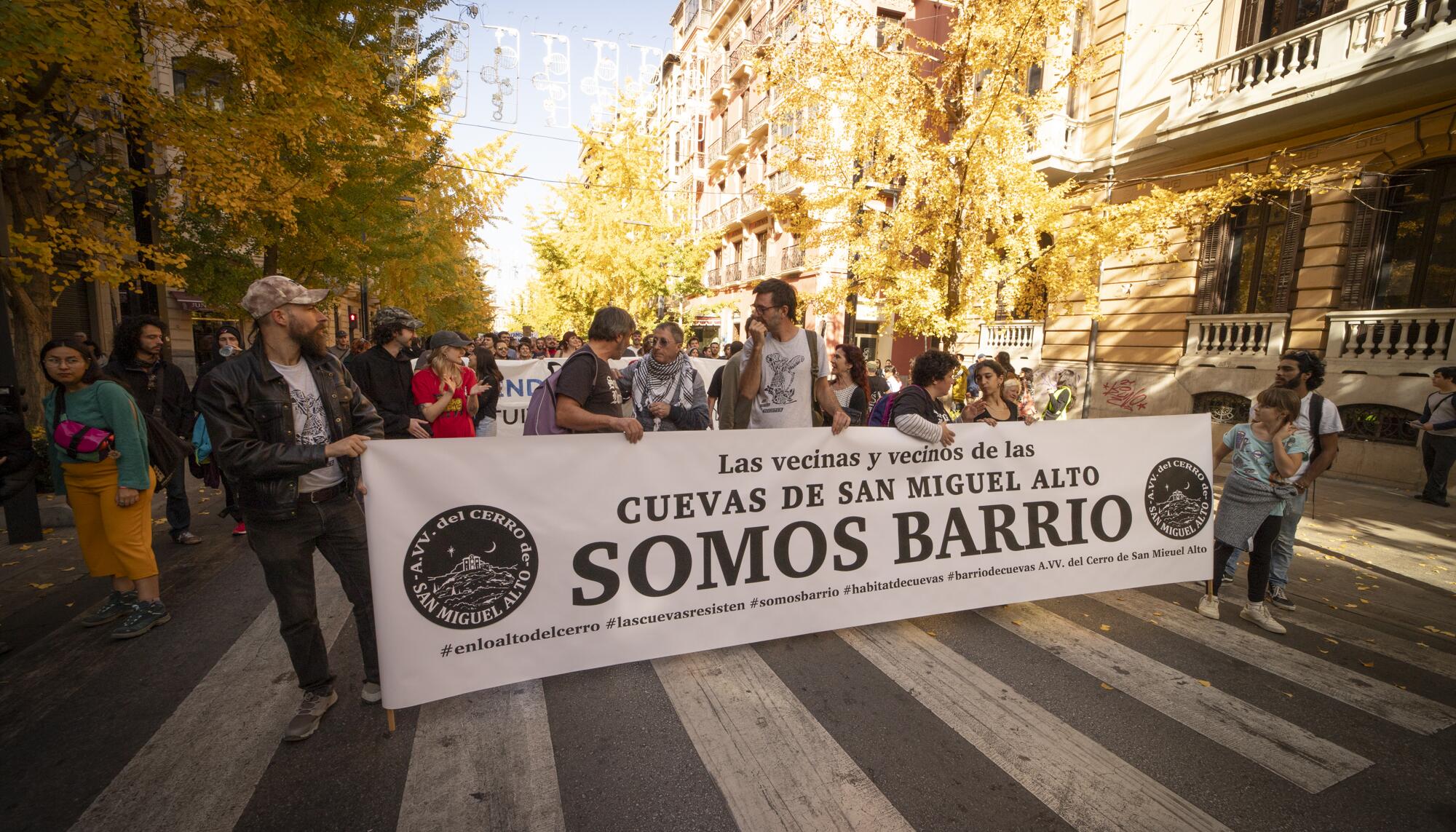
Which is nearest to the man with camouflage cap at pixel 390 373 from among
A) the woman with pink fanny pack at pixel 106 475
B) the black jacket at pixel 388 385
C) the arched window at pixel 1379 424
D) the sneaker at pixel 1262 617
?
the black jacket at pixel 388 385

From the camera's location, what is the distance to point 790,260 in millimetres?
27000

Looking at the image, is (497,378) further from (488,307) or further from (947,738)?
(488,307)

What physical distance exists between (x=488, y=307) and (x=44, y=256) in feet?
112

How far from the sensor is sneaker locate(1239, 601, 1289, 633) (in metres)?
4.25

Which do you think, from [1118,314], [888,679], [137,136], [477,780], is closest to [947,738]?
[888,679]

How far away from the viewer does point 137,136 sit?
7.28 metres

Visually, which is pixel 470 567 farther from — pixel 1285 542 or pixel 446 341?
pixel 1285 542

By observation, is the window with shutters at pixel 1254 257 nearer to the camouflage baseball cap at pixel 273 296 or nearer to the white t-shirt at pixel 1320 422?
the white t-shirt at pixel 1320 422

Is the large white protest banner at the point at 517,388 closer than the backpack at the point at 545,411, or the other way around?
the backpack at the point at 545,411

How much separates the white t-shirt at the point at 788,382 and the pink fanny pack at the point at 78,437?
4184 mm

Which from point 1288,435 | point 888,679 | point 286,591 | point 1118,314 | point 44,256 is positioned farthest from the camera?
point 1118,314

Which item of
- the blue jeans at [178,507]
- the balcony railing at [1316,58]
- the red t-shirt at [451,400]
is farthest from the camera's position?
the balcony railing at [1316,58]

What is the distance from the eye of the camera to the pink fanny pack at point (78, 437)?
148 inches

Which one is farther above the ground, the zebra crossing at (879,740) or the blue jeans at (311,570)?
the blue jeans at (311,570)
